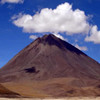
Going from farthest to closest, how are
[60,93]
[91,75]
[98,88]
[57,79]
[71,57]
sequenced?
[71,57], [91,75], [57,79], [98,88], [60,93]

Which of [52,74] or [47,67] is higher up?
[47,67]

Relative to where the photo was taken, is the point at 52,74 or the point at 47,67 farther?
the point at 47,67

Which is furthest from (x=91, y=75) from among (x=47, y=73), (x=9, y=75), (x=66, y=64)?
(x=9, y=75)

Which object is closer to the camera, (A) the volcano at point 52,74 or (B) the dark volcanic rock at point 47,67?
(A) the volcano at point 52,74

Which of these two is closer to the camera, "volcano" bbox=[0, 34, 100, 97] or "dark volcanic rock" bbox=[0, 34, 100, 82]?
"volcano" bbox=[0, 34, 100, 97]

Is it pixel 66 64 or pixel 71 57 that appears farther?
pixel 71 57

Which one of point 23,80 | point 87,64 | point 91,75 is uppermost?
point 87,64

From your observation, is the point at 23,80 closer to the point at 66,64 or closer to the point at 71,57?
the point at 66,64

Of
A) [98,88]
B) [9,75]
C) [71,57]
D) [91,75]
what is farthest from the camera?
[71,57]
